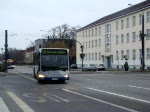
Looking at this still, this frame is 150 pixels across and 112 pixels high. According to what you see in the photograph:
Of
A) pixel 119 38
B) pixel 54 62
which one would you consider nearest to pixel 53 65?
pixel 54 62

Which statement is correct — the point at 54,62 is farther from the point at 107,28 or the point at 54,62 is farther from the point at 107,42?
the point at 107,28

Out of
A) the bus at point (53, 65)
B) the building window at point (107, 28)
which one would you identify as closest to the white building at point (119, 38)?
the building window at point (107, 28)

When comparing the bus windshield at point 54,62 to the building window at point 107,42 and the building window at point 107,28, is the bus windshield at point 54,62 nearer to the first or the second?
the building window at point 107,42

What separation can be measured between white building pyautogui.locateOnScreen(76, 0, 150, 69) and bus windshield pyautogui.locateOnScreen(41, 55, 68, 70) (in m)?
43.6

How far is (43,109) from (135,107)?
313 cm

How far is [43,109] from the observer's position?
12031 mm

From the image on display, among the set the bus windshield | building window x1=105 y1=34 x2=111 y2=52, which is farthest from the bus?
building window x1=105 y1=34 x2=111 y2=52

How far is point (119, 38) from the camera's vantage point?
8112cm

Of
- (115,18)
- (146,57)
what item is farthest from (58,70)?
(115,18)

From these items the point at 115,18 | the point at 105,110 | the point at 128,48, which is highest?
the point at 115,18

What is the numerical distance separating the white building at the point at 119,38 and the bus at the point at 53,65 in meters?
43.6

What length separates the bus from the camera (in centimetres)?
2627

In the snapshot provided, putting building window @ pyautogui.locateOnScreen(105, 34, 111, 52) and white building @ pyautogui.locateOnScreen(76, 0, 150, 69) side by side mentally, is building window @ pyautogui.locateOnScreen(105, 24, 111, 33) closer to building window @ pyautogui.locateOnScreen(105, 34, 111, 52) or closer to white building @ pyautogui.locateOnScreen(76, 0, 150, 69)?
white building @ pyautogui.locateOnScreen(76, 0, 150, 69)

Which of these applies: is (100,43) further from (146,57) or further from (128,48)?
(146,57)
